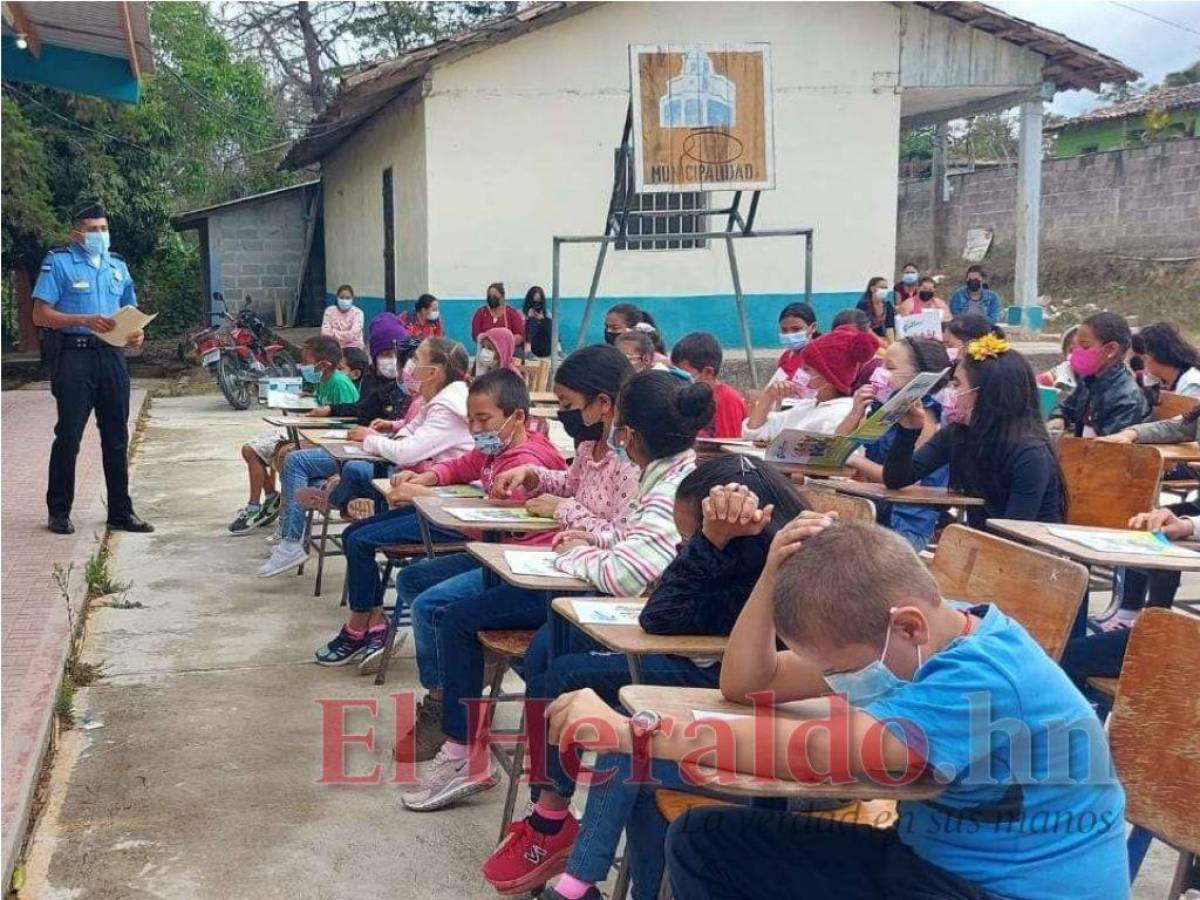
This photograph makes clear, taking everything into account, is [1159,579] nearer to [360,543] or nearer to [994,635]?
[994,635]

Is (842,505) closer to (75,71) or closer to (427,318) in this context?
(75,71)

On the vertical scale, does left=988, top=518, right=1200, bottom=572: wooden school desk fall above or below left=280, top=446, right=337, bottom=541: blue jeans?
above

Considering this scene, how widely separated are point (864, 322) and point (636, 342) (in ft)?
10.4

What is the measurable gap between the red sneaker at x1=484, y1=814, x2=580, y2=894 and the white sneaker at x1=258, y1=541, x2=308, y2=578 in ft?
11.9

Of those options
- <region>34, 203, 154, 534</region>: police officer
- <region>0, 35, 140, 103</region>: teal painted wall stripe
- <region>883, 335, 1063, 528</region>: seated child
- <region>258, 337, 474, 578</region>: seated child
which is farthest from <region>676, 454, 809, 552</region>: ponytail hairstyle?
<region>0, 35, 140, 103</region>: teal painted wall stripe

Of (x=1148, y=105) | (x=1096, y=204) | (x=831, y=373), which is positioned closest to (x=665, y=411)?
(x=831, y=373)

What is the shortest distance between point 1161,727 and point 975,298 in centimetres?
1262

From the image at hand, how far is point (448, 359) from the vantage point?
5.24 meters

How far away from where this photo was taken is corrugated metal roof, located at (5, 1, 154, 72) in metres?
5.50

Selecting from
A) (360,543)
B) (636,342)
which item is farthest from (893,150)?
(360,543)

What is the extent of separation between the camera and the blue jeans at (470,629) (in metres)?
3.54

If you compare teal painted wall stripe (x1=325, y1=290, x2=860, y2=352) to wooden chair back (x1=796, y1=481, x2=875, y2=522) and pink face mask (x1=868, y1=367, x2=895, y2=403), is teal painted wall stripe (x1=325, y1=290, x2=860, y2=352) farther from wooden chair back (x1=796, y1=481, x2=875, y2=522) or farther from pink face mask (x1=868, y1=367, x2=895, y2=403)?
wooden chair back (x1=796, y1=481, x2=875, y2=522)

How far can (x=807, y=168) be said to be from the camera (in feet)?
50.5

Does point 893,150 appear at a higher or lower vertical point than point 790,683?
higher
